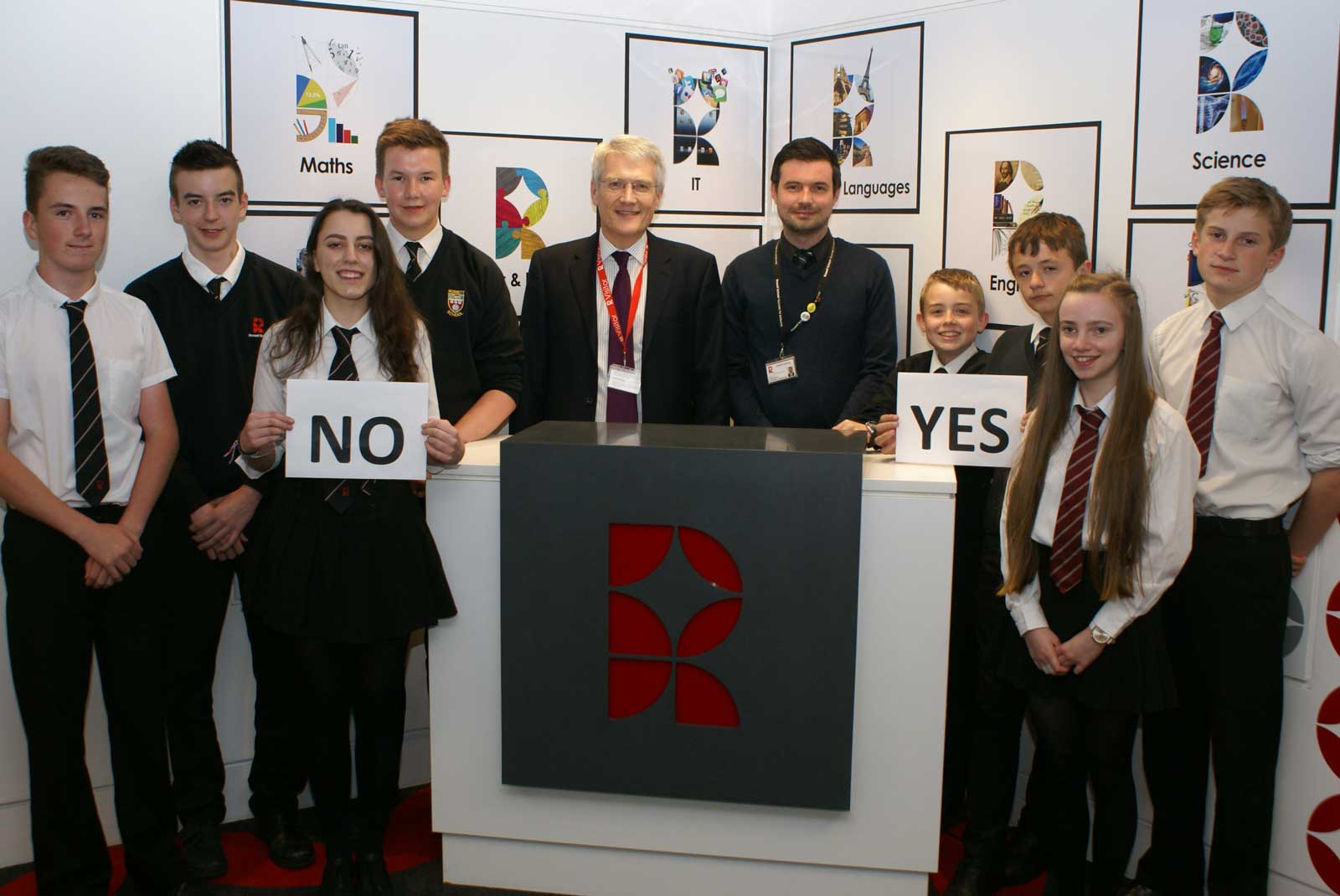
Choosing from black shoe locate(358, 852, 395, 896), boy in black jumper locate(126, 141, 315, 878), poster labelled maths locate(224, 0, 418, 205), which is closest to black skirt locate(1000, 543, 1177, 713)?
black shoe locate(358, 852, 395, 896)

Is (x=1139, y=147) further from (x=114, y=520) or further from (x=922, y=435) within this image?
(x=114, y=520)

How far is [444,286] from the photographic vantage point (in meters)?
3.21

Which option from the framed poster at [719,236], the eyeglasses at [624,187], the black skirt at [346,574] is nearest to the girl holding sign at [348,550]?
the black skirt at [346,574]

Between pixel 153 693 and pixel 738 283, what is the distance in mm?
2105

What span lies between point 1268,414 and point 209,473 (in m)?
2.72

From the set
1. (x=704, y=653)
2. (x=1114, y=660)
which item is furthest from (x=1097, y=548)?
(x=704, y=653)

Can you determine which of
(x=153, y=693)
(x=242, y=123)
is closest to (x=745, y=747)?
(x=153, y=693)

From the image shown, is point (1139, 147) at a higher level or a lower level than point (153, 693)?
higher

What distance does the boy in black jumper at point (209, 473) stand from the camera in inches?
118

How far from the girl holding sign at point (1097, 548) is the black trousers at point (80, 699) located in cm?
214

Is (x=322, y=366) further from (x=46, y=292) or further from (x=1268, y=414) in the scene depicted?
(x=1268, y=414)

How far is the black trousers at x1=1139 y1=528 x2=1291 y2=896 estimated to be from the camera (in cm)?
263

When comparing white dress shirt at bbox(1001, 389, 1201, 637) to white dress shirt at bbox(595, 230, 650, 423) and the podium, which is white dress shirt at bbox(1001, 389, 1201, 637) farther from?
white dress shirt at bbox(595, 230, 650, 423)

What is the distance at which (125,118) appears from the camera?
325 cm
